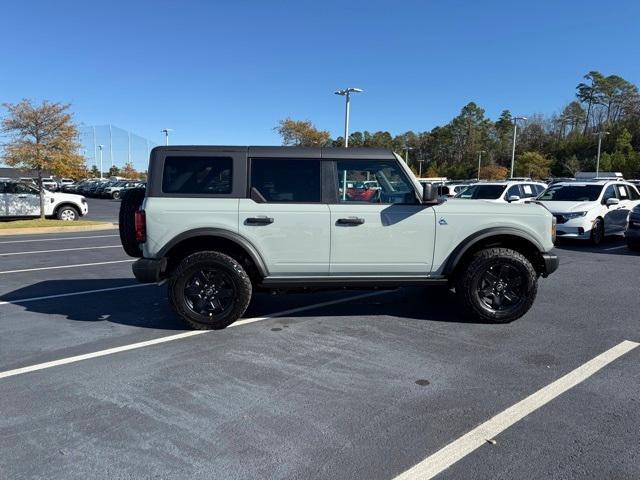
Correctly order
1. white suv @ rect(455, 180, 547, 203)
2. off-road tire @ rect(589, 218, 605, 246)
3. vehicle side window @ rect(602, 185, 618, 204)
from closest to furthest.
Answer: off-road tire @ rect(589, 218, 605, 246) < vehicle side window @ rect(602, 185, 618, 204) < white suv @ rect(455, 180, 547, 203)

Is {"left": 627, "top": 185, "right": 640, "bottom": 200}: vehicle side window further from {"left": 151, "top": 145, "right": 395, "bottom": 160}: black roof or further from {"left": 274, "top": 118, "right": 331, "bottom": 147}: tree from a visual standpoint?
{"left": 274, "top": 118, "right": 331, "bottom": 147}: tree

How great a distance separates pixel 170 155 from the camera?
5.18m

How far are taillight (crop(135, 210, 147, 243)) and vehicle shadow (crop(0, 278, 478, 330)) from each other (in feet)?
3.44

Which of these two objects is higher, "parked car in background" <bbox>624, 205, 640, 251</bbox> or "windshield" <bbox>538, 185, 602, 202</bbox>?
"windshield" <bbox>538, 185, 602, 202</bbox>

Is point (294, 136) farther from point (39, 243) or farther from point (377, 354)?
point (377, 354)

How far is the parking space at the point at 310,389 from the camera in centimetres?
288

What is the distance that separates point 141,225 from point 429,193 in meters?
3.06

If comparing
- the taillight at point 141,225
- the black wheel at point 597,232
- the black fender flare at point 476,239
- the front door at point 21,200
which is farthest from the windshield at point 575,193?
the front door at point 21,200

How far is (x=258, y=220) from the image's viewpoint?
517cm

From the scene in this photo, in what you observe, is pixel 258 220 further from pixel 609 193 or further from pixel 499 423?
pixel 609 193

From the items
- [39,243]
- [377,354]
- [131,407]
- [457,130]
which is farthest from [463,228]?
[457,130]

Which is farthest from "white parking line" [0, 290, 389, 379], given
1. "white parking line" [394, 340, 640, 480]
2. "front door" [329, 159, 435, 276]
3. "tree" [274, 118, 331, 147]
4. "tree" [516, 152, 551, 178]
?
"tree" [516, 152, 551, 178]

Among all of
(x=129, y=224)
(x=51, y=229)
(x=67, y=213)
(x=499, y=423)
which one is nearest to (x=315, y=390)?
(x=499, y=423)

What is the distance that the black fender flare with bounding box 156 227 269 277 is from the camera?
16.8ft
